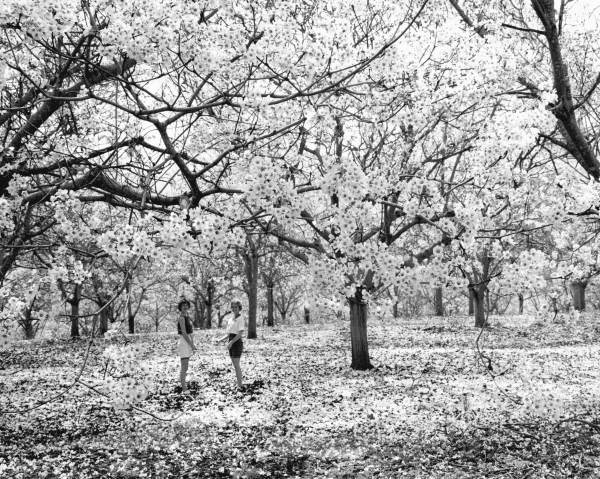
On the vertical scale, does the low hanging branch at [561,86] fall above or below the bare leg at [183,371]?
above

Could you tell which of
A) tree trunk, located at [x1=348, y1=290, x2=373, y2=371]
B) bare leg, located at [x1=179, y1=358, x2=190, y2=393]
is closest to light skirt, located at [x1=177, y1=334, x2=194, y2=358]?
bare leg, located at [x1=179, y1=358, x2=190, y2=393]

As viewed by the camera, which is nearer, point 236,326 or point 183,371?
point 236,326

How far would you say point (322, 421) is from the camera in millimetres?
8703

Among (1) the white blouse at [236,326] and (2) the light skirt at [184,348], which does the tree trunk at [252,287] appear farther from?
(2) the light skirt at [184,348]

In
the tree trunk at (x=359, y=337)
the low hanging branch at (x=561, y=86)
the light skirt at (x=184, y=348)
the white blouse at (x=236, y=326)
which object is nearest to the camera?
the low hanging branch at (x=561, y=86)

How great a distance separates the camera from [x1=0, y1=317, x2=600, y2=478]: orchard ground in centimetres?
643

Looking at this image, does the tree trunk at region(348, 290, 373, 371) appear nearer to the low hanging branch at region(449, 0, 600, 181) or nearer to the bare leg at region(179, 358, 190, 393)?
the bare leg at region(179, 358, 190, 393)

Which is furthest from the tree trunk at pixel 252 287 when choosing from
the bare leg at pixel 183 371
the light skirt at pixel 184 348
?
the light skirt at pixel 184 348

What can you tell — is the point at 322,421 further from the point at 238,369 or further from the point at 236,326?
the point at 236,326

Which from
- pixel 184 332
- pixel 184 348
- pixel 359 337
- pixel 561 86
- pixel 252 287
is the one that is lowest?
pixel 359 337

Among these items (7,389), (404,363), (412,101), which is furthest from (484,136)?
(7,389)

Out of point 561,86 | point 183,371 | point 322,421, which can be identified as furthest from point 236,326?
point 561,86

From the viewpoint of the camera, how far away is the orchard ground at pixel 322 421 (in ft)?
21.1

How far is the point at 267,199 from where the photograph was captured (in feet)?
16.6
